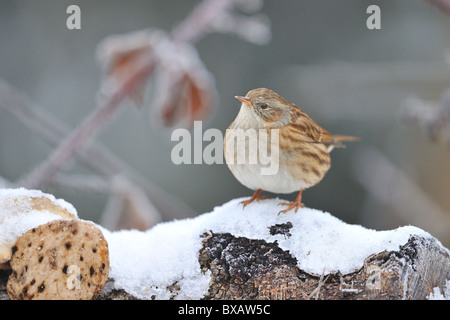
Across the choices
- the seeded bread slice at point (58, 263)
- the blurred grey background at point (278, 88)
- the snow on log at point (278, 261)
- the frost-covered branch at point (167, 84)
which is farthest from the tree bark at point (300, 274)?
the blurred grey background at point (278, 88)

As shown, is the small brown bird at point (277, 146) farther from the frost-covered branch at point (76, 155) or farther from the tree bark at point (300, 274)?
the frost-covered branch at point (76, 155)

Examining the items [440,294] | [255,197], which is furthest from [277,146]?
[440,294]

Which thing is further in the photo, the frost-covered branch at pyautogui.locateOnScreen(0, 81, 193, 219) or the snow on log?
the frost-covered branch at pyautogui.locateOnScreen(0, 81, 193, 219)

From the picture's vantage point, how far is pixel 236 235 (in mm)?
1279

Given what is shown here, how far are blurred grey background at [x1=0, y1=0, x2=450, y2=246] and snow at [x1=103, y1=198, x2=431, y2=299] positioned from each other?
1.11 meters

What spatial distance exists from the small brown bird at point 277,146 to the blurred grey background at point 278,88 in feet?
2.99

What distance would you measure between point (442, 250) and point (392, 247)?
140mm

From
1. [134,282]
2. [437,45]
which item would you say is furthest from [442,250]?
[437,45]

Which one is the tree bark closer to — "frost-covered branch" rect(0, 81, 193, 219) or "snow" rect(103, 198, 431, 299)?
"snow" rect(103, 198, 431, 299)

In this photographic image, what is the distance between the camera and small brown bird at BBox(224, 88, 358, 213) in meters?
1.34

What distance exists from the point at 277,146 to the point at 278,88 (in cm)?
226

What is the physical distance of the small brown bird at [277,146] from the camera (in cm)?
134

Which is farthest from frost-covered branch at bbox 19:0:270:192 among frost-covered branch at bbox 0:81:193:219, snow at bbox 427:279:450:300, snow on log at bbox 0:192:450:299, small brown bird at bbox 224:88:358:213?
snow at bbox 427:279:450:300
